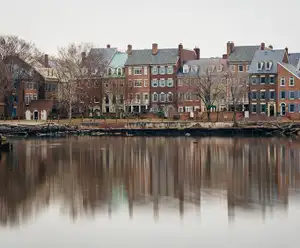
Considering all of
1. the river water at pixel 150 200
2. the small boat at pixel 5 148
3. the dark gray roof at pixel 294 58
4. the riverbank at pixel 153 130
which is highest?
the dark gray roof at pixel 294 58

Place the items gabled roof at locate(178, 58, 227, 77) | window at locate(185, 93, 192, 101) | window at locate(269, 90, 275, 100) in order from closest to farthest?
window at locate(269, 90, 275, 100)
gabled roof at locate(178, 58, 227, 77)
window at locate(185, 93, 192, 101)

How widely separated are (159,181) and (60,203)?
339 inches

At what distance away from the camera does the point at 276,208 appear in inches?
1283

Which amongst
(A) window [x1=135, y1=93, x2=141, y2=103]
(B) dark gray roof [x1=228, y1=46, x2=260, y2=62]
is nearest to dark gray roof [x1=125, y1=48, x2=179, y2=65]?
(A) window [x1=135, y1=93, x2=141, y2=103]

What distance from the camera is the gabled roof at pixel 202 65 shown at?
117363 millimetres

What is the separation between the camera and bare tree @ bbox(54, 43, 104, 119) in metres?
112

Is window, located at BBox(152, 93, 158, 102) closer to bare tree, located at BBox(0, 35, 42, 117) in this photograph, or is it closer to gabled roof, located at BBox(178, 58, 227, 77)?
gabled roof, located at BBox(178, 58, 227, 77)

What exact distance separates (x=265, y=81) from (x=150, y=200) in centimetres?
7948

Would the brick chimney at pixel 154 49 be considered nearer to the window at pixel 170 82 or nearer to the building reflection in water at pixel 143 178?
the window at pixel 170 82

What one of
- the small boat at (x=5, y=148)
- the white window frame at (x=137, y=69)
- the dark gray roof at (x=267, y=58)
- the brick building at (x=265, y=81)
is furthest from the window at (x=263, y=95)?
the small boat at (x=5, y=148)

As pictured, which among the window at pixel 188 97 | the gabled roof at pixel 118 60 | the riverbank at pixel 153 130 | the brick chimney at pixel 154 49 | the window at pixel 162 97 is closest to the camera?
the riverbank at pixel 153 130

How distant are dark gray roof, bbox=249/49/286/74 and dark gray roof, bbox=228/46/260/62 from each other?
2.53 meters

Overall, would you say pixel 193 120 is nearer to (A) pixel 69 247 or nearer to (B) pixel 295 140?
(B) pixel 295 140

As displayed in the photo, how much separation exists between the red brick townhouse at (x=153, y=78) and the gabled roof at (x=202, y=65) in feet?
5.37
